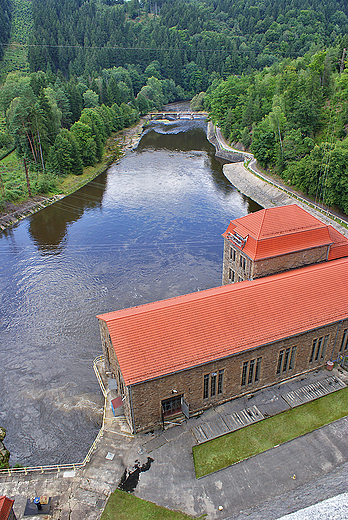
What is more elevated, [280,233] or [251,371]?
[280,233]

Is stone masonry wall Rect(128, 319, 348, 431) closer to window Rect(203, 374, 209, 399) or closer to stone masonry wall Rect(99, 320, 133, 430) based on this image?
window Rect(203, 374, 209, 399)

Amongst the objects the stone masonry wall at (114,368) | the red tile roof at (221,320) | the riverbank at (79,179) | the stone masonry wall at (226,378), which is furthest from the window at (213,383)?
the riverbank at (79,179)

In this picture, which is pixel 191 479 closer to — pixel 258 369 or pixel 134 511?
pixel 134 511

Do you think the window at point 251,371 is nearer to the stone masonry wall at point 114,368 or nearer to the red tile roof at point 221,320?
the red tile roof at point 221,320

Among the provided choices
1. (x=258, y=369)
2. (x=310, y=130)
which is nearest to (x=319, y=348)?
(x=258, y=369)

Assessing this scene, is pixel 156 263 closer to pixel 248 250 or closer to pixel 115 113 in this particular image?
pixel 248 250

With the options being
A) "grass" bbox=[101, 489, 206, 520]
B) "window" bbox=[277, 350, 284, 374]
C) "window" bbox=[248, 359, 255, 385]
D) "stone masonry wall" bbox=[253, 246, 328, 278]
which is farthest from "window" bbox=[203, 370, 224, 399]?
"stone masonry wall" bbox=[253, 246, 328, 278]
